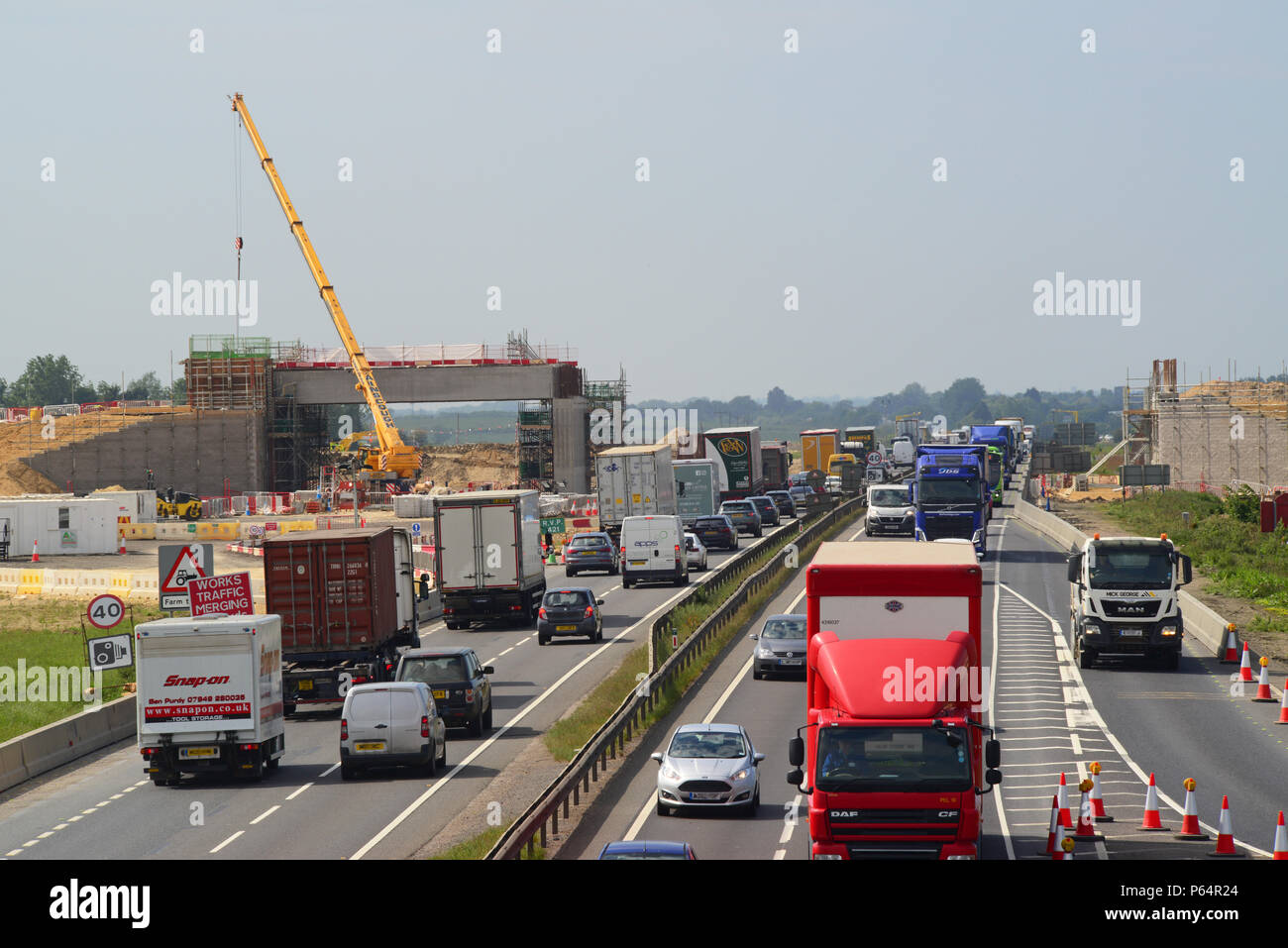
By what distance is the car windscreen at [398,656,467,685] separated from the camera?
2783 cm

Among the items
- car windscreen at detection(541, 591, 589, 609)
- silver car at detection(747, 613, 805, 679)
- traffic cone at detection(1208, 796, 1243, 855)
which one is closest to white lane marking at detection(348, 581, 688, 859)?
car windscreen at detection(541, 591, 589, 609)

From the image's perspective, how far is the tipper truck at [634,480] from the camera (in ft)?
201

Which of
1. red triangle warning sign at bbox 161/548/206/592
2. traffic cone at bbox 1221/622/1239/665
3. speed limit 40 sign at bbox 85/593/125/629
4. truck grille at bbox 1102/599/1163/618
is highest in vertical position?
red triangle warning sign at bbox 161/548/206/592

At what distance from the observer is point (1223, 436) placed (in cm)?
9806

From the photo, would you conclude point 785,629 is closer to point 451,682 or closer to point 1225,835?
point 451,682

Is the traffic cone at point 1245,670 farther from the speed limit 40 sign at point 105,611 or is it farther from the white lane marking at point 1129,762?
the speed limit 40 sign at point 105,611

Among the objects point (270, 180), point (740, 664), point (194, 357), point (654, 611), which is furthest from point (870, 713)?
point (270, 180)

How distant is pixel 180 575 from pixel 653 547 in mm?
27026

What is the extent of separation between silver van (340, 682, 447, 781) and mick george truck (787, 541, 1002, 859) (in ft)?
31.3

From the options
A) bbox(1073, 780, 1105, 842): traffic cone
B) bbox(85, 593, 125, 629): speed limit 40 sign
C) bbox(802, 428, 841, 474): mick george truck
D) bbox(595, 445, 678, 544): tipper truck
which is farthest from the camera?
bbox(802, 428, 841, 474): mick george truck

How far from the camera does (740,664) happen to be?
37281 mm

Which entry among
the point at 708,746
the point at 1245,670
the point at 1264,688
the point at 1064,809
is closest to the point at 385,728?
the point at 708,746

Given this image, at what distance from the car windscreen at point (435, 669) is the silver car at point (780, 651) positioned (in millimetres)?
7919

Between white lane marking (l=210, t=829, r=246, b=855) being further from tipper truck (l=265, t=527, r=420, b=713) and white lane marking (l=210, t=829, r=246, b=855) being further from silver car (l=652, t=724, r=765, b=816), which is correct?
tipper truck (l=265, t=527, r=420, b=713)
